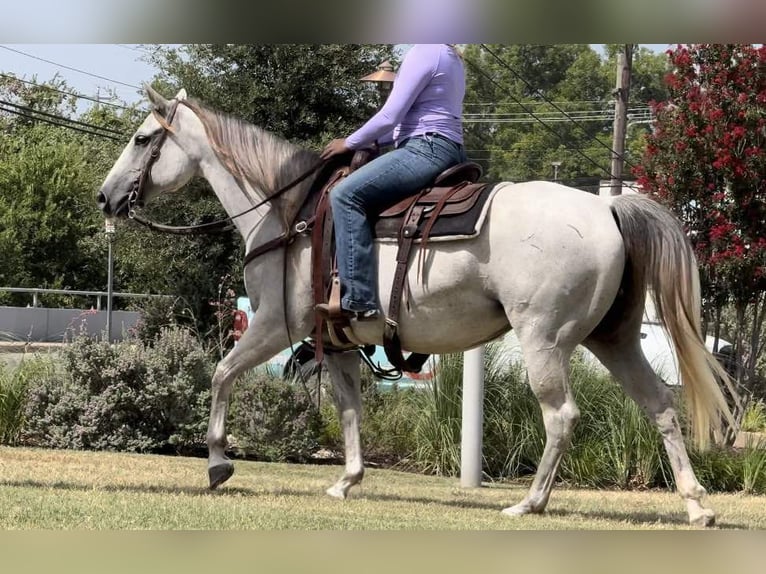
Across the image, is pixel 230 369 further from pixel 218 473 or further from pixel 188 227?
pixel 188 227

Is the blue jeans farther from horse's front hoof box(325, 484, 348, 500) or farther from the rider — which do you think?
horse's front hoof box(325, 484, 348, 500)

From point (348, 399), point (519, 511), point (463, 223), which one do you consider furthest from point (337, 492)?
point (463, 223)

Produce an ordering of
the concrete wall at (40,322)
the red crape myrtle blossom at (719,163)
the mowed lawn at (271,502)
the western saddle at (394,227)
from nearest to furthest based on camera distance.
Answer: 1. the mowed lawn at (271,502)
2. the western saddle at (394,227)
3. the red crape myrtle blossom at (719,163)
4. the concrete wall at (40,322)

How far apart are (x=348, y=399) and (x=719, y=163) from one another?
23.0ft

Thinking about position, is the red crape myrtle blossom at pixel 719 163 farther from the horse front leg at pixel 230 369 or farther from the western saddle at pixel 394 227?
the horse front leg at pixel 230 369

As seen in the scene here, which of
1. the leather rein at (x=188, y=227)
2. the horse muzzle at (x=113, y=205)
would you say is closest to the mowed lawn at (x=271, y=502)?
the leather rein at (x=188, y=227)

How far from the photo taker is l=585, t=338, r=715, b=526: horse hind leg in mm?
6531

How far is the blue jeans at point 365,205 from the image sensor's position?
274 inches

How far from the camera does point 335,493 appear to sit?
746 cm

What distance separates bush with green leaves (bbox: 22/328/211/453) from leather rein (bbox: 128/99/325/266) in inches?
126

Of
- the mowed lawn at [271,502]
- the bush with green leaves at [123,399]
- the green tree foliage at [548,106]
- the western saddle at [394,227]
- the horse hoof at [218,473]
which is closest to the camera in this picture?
the mowed lawn at [271,502]

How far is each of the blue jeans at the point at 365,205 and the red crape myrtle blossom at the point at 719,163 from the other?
6954mm

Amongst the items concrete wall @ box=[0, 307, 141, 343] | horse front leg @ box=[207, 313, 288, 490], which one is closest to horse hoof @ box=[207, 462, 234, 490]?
horse front leg @ box=[207, 313, 288, 490]
